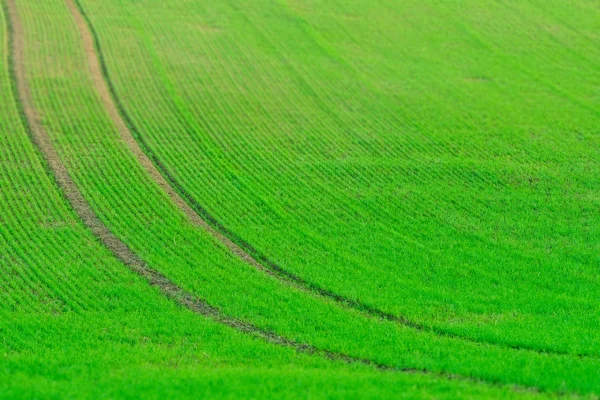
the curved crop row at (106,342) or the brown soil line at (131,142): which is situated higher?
the curved crop row at (106,342)

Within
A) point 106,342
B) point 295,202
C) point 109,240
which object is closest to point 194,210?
point 295,202

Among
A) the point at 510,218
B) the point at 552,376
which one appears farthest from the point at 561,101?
the point at 552,376

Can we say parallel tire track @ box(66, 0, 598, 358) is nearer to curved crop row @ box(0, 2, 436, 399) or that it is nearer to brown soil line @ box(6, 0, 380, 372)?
brown soil line @ box(6, 0, 380, 372)

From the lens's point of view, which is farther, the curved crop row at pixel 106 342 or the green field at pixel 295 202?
the green field at pixel 295 202

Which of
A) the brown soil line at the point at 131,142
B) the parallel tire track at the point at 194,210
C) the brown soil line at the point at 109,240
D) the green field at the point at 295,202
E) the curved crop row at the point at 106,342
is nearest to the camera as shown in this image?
the curved crop row at the point at 106,342

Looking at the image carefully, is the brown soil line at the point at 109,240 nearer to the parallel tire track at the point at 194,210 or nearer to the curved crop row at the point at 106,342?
the curved crop row at the point at 106,342

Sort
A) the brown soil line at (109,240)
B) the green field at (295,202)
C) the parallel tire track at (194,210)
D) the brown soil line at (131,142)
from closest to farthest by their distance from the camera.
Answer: the green field at (295,202)
the brown soil line at (109,240)
the parallel tire track at (194,210)
the brown soil line at (131,142)

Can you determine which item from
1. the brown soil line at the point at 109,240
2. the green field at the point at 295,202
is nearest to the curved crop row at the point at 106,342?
the green field at the point at 295,202
